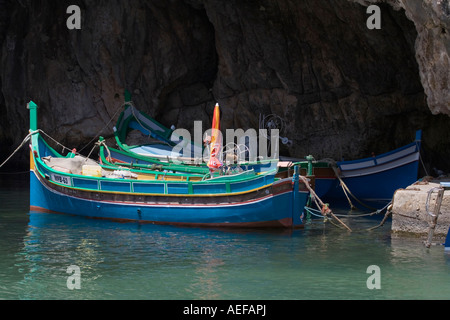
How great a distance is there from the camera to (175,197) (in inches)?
642

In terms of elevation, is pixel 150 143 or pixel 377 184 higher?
pixel 150 143

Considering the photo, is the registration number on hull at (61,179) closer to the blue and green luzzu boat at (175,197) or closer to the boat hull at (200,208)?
the blue and green luzzu boat at (175,197)

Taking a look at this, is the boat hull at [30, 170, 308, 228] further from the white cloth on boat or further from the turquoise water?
the white cloth on boat

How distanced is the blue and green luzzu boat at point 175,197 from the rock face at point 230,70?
25.7ft

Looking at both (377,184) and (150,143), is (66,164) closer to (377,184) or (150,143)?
(150,143)

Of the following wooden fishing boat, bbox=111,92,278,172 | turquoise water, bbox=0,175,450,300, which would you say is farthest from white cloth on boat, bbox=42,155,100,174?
wooden fishing boat, bbox=111,92,278,172

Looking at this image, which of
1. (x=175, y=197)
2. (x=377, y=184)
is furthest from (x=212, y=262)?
(x=377, y=184)

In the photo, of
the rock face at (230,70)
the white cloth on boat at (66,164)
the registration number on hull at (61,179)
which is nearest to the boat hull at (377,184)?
the rock face at (230,70)

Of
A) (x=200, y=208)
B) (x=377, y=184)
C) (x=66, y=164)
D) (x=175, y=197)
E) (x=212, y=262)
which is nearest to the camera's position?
(x=212, y=262)

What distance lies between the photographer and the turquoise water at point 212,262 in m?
10.5

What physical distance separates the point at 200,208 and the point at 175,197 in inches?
27.0

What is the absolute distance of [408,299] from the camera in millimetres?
10164
